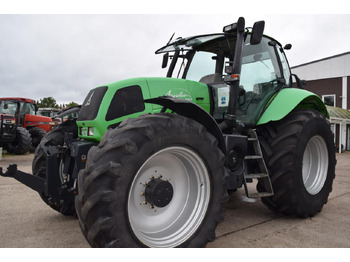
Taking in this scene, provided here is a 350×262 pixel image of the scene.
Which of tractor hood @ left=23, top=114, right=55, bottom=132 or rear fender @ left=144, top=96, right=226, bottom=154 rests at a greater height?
rear fender @ left=144, top=96, right=226, bottom=154

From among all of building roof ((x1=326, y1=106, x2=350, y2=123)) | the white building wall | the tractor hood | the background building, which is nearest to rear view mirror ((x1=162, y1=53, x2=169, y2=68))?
the tractor hood

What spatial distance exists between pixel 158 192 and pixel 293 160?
6.54 feet

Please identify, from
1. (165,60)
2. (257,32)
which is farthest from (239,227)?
(165,60)

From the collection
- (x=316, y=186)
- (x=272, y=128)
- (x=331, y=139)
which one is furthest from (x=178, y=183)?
(x=331, y=139)

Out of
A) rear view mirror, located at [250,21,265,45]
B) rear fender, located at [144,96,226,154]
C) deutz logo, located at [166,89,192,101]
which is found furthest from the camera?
deutz logo, located at [166,89,192,101]

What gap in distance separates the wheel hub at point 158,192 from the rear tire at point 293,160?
1.73m

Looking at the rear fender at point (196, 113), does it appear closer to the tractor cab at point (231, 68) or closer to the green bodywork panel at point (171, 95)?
the green bodywork panel at point (171, 95)

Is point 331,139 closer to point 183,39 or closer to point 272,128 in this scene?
point 272,128

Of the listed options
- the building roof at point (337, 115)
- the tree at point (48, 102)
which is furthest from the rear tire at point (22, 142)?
the tree at point (48, 102)

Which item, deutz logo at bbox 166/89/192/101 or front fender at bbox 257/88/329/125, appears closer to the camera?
deutz logo at bbox 166/89/192/101

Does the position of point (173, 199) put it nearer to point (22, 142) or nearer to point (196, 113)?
point (196, 113)

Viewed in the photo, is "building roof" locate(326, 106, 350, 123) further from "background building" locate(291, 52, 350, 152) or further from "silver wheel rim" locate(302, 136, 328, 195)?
"silver wheel rim" locate(302, 136, 328, 195)

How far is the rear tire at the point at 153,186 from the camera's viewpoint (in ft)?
7.24

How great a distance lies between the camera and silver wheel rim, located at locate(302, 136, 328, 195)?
450 cm
